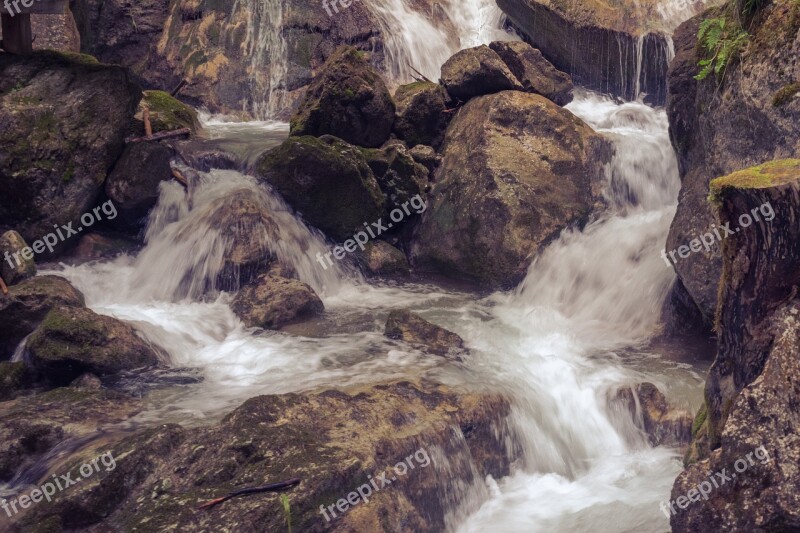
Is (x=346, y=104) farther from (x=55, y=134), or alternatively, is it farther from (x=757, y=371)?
(x=757, y=371)

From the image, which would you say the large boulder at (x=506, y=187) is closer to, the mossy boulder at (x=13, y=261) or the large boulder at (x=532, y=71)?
the large boulder at (x=532, y=71)

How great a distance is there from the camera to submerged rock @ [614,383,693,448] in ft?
25.6

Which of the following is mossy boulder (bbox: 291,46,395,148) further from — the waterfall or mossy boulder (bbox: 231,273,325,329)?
the waterfall

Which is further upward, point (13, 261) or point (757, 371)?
point (13, 261)

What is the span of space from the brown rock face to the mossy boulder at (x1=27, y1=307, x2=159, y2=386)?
10252 mm

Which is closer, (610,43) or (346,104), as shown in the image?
(346,104)

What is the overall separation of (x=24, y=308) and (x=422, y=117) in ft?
21.6

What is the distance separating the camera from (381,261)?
1195 cm

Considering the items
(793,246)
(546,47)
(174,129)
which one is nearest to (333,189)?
(174,129)

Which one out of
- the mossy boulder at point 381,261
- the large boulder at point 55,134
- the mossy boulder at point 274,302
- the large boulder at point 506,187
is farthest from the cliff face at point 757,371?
the large boulder at point 55,134

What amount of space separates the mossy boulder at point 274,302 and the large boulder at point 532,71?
534cm

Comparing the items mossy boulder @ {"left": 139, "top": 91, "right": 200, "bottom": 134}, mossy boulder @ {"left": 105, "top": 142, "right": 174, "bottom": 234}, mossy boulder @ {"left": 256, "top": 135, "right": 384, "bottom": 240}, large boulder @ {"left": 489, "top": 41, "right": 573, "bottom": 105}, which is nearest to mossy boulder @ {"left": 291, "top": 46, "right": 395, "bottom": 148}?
mossy boulder @ {"left": 256, "top": 135, "right": 384, "bottom": 240}

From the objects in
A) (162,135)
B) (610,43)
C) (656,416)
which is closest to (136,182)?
(162,135)

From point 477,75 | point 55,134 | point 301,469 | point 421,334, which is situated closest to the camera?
point 301,469
